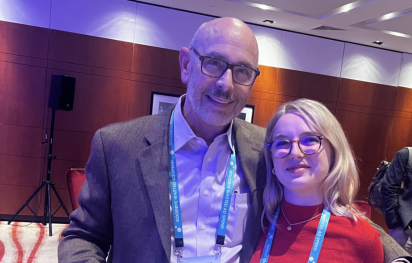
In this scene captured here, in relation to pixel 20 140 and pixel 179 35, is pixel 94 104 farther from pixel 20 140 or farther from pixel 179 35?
pixel 179 35

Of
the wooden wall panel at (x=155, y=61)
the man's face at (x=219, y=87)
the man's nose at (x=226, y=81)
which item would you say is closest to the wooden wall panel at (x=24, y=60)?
the wooden wall panel at (x=155, y=61)

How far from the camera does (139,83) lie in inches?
224

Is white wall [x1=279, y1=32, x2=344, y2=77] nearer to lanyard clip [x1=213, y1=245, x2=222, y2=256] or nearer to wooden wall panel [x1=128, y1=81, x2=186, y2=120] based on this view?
wooden wall panel [x1=128, y1=81, x2=186, y2=120]

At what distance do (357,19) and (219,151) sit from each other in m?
4.83

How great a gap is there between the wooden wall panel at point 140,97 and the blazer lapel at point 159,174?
439 centimetres

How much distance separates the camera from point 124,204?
51.1 inches

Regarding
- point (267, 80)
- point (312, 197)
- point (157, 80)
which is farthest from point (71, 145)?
point (312, 197)

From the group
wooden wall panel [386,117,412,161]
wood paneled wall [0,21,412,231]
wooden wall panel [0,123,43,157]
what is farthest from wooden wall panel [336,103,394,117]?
wooden wall panel [0,123,43,157]

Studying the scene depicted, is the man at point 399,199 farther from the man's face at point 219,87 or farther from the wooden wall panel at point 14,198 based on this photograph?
the wooden wall panel at point 14,198

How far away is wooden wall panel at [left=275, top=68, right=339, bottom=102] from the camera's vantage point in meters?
6.41

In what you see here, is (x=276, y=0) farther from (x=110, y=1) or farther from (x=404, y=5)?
(x=110, y=1)

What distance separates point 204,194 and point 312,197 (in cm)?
47

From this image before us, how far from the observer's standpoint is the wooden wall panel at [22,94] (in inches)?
205

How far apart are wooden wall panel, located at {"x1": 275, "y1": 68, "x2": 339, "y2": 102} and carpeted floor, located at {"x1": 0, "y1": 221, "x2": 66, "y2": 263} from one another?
185 inches
